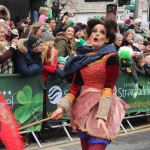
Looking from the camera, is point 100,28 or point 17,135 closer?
point 17,135

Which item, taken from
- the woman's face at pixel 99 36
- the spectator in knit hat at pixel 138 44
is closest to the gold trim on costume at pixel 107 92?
the woman's face at pixel 99 36

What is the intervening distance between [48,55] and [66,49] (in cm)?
136

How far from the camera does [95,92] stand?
4.68 metres

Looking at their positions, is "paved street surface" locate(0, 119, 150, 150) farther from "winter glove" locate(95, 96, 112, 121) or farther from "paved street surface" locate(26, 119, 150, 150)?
"winter glove" locate(95, 96, 112, 121)

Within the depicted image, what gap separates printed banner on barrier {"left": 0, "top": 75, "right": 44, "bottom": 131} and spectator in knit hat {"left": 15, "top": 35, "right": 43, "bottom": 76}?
0.17m

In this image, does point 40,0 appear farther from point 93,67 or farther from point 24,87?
point 93,67

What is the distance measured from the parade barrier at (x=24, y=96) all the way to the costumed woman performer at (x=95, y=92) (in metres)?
2.51

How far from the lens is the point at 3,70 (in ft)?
24.0

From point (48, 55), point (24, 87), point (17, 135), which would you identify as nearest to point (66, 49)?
point (48, 55)

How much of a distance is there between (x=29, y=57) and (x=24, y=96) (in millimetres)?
675

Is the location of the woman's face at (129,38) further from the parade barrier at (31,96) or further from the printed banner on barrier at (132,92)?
the parade barrier at (31,96)

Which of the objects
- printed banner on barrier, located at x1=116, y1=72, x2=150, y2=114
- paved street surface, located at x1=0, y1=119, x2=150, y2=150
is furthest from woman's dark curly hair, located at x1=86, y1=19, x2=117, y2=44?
printed banner on barrier, located at x1=116, y1=72, x2=150, y2=114

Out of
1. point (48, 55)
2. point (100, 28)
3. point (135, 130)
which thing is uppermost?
point (100, 28)

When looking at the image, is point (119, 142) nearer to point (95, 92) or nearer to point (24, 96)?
point (24, 96)
